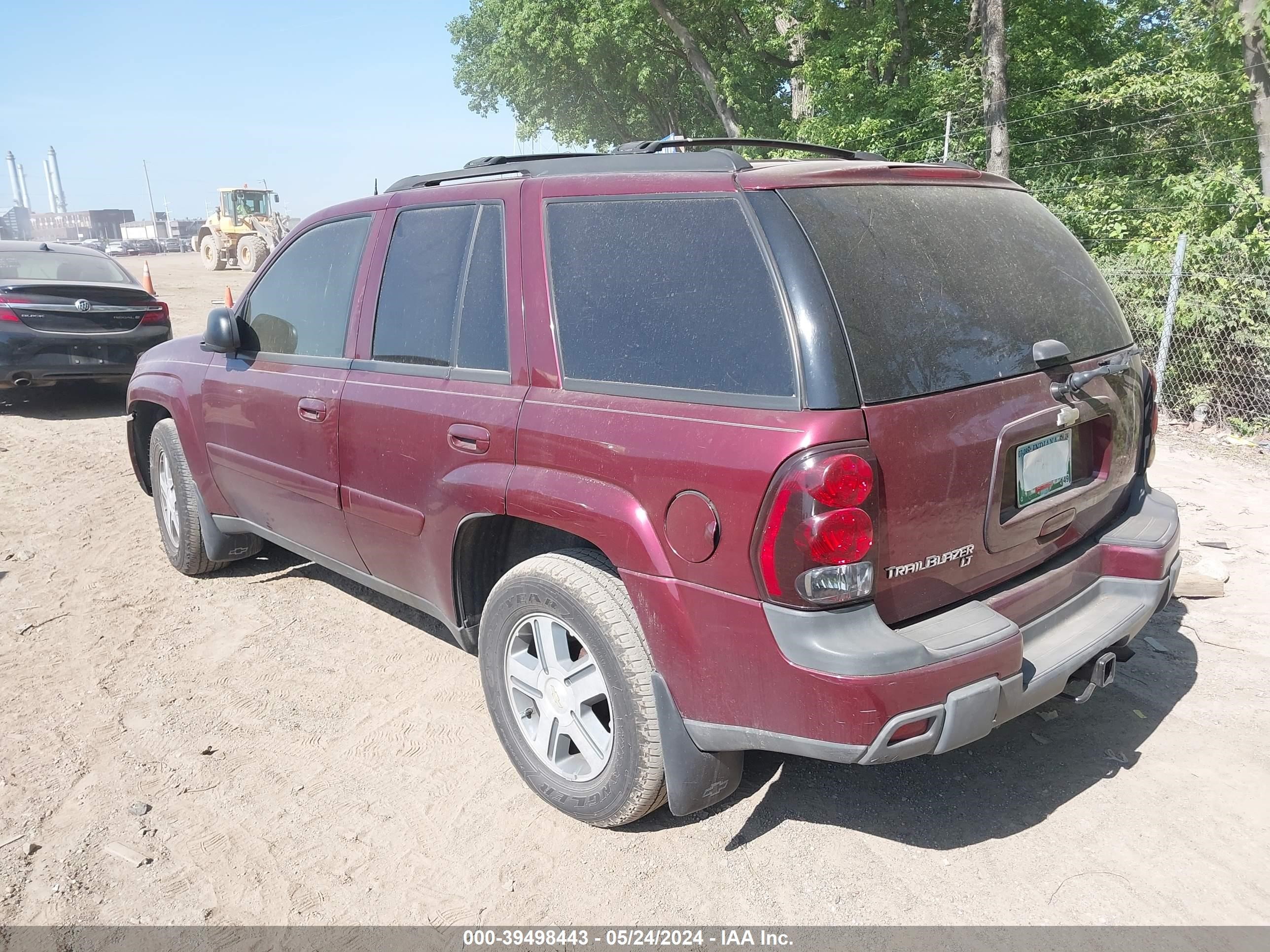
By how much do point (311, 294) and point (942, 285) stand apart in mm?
2687

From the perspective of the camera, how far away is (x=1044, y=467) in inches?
102

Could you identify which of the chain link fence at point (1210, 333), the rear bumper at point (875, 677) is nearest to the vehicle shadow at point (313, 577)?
the rear bumper at point (875, 677)

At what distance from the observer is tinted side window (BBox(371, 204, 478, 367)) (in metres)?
3.14

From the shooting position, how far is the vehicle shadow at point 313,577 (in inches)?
173

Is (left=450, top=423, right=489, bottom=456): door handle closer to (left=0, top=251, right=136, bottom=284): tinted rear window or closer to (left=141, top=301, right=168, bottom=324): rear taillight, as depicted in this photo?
(left=141, top=301, right=168, bottom=324): rear taillight

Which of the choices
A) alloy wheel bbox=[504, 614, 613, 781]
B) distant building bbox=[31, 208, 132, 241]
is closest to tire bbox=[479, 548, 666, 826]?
alloy wheel bbox=[504, 614, 613, 781]

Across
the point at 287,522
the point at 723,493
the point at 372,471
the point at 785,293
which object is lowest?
the point at 287,522

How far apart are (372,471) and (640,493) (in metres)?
1.39

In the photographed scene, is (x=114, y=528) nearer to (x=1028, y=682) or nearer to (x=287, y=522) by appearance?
(x=287, y=522)

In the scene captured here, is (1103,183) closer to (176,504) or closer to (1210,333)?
(1210,333)

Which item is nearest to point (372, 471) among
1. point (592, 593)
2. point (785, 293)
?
point (592, 593)

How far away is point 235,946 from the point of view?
7.90 feet

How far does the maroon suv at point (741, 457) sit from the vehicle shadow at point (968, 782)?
0.38 meters

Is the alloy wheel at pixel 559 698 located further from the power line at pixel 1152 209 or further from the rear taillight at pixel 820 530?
the power line at pixel 1152 209
